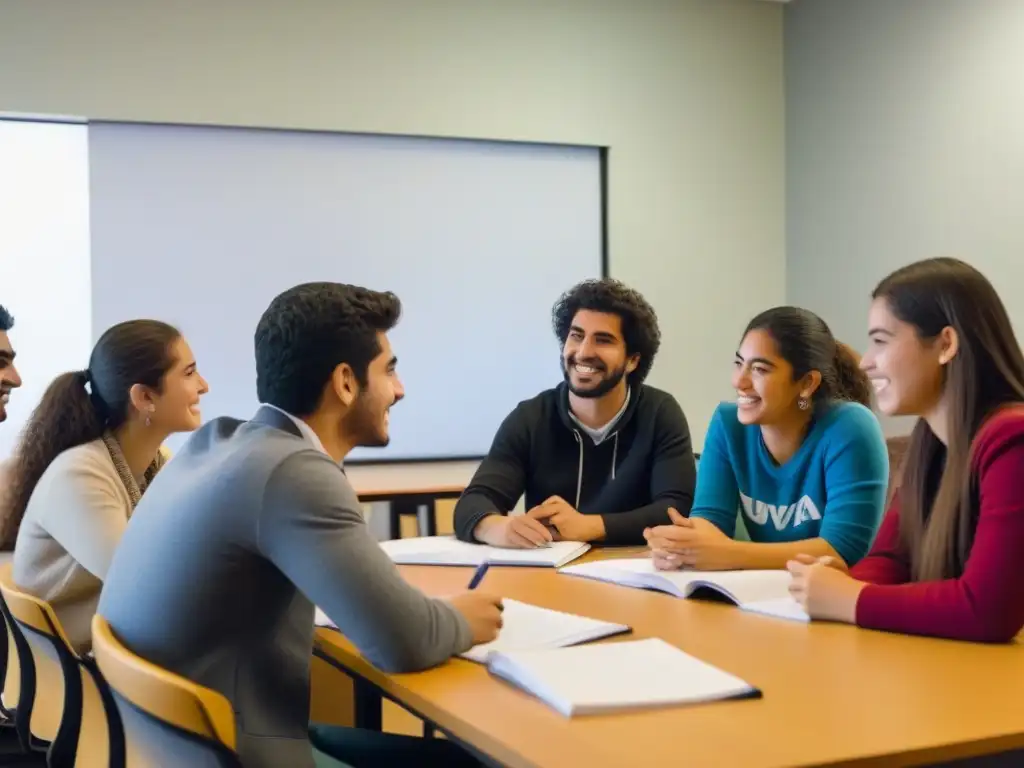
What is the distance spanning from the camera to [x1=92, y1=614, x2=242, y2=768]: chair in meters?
1.08

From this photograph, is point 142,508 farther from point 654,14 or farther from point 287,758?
point 654,14

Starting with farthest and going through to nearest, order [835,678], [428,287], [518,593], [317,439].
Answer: [428,287] → [518,593] → [317,439] → [835,678]

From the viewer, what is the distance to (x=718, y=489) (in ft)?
7.74

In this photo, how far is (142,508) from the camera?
1.47 m

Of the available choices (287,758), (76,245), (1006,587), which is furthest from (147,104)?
(1006,587)

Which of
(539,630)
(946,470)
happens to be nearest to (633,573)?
(539,630)

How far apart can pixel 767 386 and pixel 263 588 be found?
1225 mm

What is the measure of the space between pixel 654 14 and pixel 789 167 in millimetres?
959

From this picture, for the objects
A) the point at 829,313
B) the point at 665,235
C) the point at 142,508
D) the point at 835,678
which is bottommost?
the point at 835,678

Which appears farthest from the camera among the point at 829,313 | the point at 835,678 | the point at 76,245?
the point at 829,313

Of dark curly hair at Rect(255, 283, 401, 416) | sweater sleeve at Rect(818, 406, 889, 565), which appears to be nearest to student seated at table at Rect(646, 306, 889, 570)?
sweater sleeve at Rect(818, 406, 889, 565)

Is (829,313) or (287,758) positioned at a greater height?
(829,313)

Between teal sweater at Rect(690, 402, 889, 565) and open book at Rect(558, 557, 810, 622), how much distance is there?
0.25 metres

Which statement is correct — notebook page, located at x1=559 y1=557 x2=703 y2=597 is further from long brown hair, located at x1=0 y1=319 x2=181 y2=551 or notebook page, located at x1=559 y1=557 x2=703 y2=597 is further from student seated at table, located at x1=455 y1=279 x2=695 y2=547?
long brown hair, located at x1=0 y1=319 x2=181 y2=551
